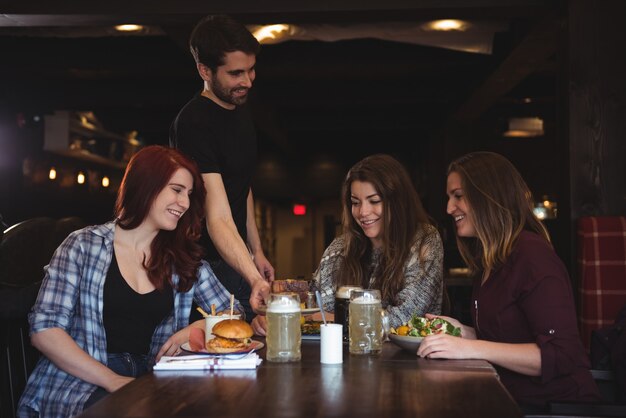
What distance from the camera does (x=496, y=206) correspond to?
239 cm

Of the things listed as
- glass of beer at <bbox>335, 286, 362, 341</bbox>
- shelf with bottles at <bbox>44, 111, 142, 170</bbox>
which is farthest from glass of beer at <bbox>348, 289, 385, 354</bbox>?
shelf with bottles at <bbox>44, 111, 142, 170</bbox>

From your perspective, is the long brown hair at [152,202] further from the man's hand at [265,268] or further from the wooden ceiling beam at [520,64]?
the wooden ceiling beam at [520,64]

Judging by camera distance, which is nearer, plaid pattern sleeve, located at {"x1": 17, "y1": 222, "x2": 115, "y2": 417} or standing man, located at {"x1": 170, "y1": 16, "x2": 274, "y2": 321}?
plaid pattern sleeve, located at {"x1": 17, "y1": 222, "x2": 115, "y2": 417}

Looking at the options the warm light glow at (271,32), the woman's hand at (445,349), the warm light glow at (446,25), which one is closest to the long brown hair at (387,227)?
the woman's hand at (445,349)

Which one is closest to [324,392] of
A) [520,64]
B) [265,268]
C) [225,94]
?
[265,268]

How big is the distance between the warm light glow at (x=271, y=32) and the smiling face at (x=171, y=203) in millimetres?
2803

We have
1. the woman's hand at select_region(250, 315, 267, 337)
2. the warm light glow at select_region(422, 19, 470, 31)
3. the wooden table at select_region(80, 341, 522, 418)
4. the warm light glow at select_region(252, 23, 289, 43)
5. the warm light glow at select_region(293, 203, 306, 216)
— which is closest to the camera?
the wooden table at select_region(80, 341, 522, 418)

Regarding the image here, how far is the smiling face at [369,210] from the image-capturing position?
3123 mm

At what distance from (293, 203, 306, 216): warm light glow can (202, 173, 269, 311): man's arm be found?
9892mm

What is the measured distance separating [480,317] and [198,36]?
1.63 m

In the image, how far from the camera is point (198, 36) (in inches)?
122

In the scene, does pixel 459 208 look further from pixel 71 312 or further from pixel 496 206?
pixel 71 312

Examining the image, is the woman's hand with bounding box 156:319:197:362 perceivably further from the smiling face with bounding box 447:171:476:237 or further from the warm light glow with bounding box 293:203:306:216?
the warm light glow with bounding box 293:203:306:216

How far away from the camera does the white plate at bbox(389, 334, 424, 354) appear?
2.17 m
